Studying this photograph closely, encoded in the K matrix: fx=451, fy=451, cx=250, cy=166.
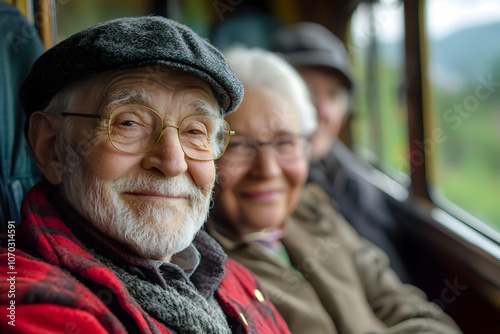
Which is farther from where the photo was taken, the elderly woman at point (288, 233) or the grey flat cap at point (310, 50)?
the grey flat cap at point (310, 50)

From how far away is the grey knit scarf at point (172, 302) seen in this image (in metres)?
0.63

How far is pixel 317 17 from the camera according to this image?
2.63 m

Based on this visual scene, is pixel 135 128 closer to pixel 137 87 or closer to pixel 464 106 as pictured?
pixel 137 87

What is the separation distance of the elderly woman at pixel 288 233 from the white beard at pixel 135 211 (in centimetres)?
14

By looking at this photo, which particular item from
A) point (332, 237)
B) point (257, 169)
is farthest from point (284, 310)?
point (332, 237)

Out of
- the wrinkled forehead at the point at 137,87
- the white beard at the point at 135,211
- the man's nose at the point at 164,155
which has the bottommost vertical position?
the white beard at the point at 135,211

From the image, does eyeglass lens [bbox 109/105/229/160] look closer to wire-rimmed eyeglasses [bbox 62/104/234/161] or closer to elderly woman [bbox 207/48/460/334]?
wire-rimmed eyeglasses [bbox 62/104/234/161]

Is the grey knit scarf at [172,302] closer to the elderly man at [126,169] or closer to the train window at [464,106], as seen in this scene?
the elderly man at [126,169]

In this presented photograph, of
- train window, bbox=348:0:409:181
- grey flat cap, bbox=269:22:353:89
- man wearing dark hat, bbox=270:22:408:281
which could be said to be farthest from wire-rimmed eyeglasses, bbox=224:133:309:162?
train window, bbox=348:0:409:181

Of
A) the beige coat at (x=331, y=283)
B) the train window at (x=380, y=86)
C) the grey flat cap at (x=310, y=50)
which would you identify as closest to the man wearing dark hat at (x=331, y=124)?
the grey flat cap at (x=310, y=50)

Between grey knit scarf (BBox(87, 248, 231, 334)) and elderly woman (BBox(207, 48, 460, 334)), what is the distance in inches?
6.3

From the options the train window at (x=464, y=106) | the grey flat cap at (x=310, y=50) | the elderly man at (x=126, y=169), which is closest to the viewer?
the elderly man at (x=126, y=169)

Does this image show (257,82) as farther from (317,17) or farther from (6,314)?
(317,17)

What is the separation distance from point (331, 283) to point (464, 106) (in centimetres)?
92
